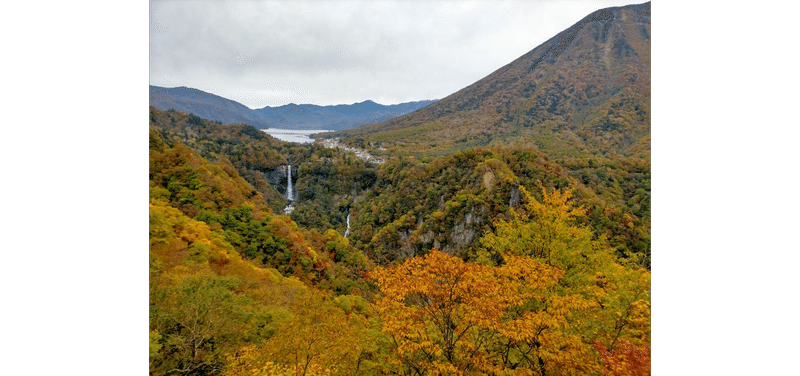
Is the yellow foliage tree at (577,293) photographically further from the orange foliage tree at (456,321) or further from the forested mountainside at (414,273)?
the orange foliage tree at (456,321)

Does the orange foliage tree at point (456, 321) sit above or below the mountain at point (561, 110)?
below

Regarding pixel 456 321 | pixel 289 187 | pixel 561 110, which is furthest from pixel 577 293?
pixel 561 110

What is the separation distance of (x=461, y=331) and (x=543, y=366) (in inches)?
128

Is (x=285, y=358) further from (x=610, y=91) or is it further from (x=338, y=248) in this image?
(x=610, y=91)

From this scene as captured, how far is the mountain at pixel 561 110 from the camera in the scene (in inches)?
4417

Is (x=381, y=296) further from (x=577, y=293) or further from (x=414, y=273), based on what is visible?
(x=577, y=293)

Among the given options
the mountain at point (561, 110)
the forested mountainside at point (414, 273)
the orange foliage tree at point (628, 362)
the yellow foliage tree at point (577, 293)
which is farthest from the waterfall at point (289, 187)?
the orange foliage tree at point (628, 362)

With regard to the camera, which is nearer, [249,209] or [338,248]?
[249,209]

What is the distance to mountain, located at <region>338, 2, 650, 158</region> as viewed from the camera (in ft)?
368

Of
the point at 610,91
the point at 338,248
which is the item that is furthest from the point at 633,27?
the point at 338,248

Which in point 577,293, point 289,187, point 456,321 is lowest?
point 289,187

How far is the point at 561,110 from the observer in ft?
500

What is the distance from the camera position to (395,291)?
29.1 ft

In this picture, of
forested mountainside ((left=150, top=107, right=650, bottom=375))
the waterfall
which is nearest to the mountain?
the waterfall
